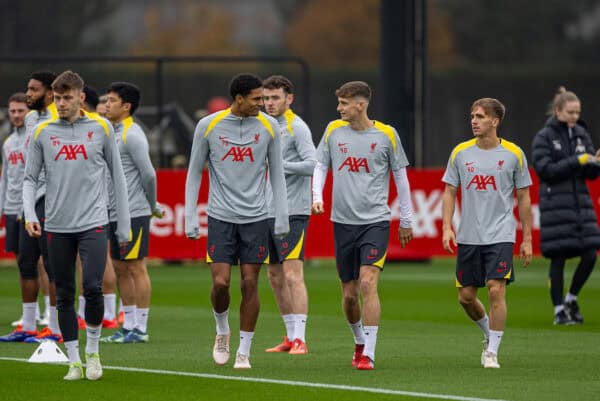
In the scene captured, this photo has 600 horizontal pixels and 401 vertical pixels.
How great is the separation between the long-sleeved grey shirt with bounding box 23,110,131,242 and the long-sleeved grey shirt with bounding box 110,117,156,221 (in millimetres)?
2406

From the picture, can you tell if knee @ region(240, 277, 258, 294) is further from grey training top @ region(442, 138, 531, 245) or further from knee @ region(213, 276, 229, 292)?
grey training top @ region(442, 138, 531, 245)

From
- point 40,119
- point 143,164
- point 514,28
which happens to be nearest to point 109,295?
point 143,164

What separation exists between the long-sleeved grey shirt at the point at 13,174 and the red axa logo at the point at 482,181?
183 inches

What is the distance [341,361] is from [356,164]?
5.30 feet

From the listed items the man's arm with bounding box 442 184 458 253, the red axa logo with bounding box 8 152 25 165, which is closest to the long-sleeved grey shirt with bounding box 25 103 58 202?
the red axa logo with bounding box 8 152 25 165

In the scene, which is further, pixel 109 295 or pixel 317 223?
pixel 317 223

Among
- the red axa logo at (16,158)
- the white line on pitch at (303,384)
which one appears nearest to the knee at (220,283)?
the white line on pitch at (303,384)

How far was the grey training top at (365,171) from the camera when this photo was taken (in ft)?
41.4

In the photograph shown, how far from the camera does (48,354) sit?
12688 millimetres

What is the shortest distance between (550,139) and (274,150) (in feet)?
15.5

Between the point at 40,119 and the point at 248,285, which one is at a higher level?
the point at 40,119

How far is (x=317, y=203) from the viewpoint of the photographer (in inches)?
501

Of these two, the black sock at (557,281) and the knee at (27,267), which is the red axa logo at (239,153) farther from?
the black sock at (557,281)

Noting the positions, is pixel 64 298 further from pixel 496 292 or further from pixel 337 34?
pixel 337 34
